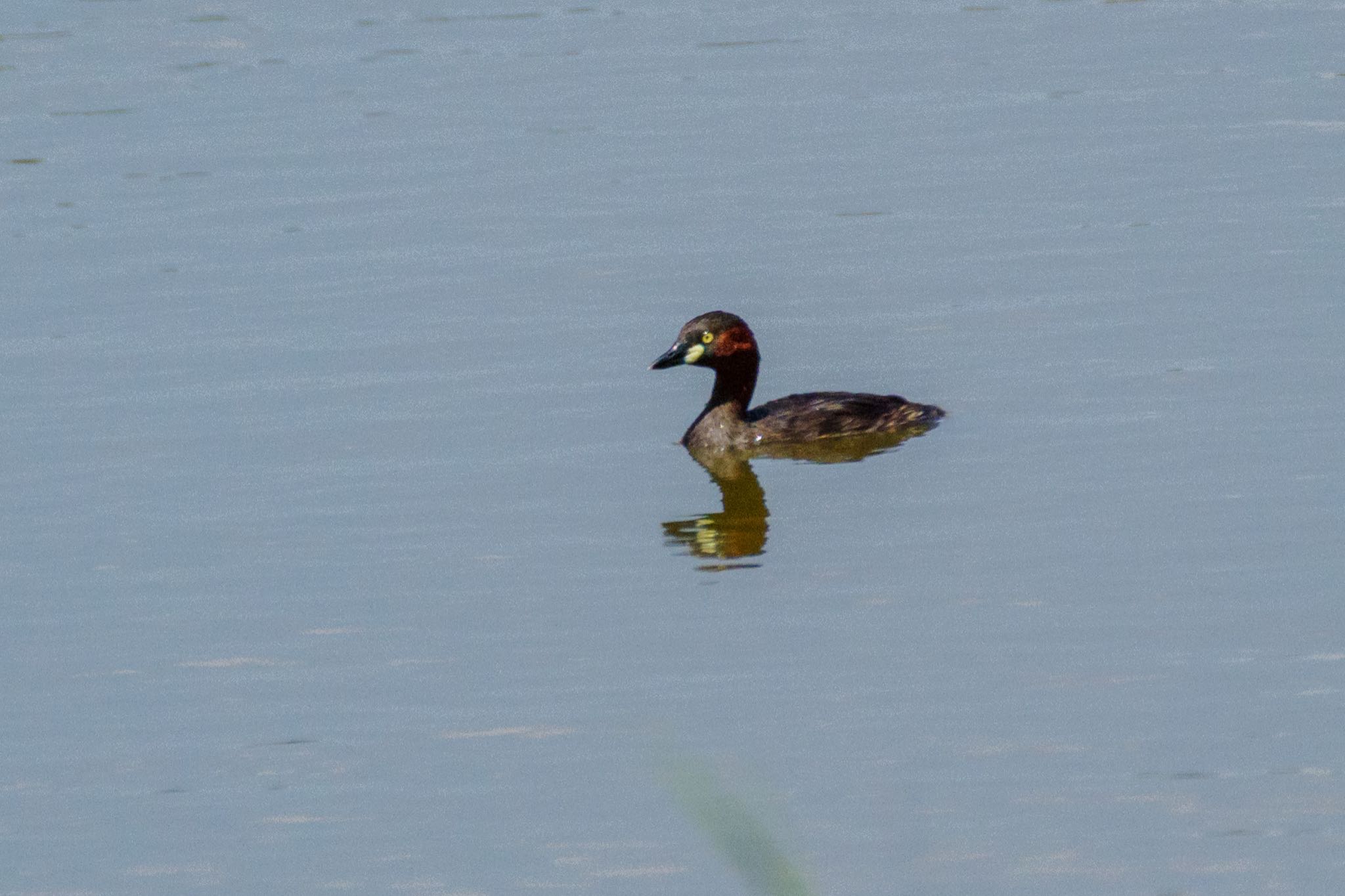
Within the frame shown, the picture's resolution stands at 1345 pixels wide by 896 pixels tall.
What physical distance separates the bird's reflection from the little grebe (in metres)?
0.07


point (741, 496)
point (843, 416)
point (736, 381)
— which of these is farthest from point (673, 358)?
point (741, 496)

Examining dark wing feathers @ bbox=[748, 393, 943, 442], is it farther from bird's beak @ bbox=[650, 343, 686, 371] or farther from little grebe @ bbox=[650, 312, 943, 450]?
bird's beak @ bbox=[650, 343, 686, 371]

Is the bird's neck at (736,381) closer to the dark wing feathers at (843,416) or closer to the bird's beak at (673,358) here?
the bird's beak at (673,358)

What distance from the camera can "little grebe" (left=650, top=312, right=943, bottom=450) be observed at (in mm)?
13938

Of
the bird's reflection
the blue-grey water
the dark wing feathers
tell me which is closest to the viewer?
the blue-grey water

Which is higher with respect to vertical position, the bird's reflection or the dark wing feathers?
the dark wing feathers

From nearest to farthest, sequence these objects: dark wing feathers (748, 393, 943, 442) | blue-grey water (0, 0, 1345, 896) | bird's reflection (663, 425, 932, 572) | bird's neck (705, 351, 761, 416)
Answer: blue-grey water (0, 0, 1345, 896) < bird's reflection (663, 425, 932, 572) < dark wing feathers (748, 393, 943, 442) < bird's neck (705, 351, 761, 416)

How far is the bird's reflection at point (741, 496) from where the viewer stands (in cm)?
1182

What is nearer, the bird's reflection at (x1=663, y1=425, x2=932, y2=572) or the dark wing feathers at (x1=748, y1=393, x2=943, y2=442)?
the bird's reflection at (x1=663, y1=425, x2=932, y2=572)

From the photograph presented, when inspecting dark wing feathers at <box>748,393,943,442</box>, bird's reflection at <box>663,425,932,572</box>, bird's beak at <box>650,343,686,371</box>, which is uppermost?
bird's beak at <box>650,343,686,371</box>

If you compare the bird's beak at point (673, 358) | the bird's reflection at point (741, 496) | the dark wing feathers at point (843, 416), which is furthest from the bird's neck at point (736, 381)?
the bird's reflection at point (741, 496)

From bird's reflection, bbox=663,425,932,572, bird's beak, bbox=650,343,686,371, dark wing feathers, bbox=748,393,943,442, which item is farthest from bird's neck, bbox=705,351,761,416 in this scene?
bird's reflection, bbox=663,425,932,572

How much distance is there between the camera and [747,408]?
14648mm

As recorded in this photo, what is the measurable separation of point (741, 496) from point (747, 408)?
1.63 m
